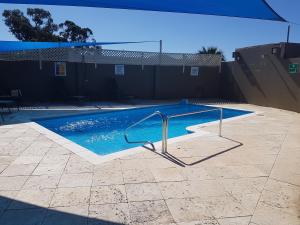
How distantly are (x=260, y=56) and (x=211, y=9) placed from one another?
1006cm

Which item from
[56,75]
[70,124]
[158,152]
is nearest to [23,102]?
[56,75]

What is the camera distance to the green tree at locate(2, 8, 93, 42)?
941 inches

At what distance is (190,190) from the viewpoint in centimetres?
305

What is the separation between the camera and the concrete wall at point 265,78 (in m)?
10.1

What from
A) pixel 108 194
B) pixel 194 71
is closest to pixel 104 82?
pixel 194 71

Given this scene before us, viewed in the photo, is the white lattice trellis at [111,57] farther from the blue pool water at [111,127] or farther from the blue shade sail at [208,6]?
the blue shade sail at [208,6]

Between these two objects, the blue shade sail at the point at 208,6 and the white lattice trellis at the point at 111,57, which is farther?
the white lattice trellis at the point at 111,57

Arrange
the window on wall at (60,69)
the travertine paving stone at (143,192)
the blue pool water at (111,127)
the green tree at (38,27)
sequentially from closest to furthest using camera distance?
the travertine paving stone at (143,192) → the blue pool water at (111,127) → the window on wall at (60,69) → the green tree at (38,27)

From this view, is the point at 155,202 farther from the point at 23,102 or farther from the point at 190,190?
the point at 23,102

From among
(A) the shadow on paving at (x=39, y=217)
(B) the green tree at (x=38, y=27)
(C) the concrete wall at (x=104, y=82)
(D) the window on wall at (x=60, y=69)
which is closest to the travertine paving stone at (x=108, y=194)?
(A) the shadow on paving at (x=39, y=217)

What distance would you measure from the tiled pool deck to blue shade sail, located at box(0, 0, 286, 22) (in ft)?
6.45

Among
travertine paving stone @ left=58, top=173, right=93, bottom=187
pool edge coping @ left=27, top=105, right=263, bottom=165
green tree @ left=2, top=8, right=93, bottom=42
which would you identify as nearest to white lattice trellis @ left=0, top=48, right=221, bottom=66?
pool edge coping @ left=27, top=105, right=263, bottom=165

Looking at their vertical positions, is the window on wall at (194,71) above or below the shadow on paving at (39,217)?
above

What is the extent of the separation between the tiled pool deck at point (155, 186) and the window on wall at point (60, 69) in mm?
6837
